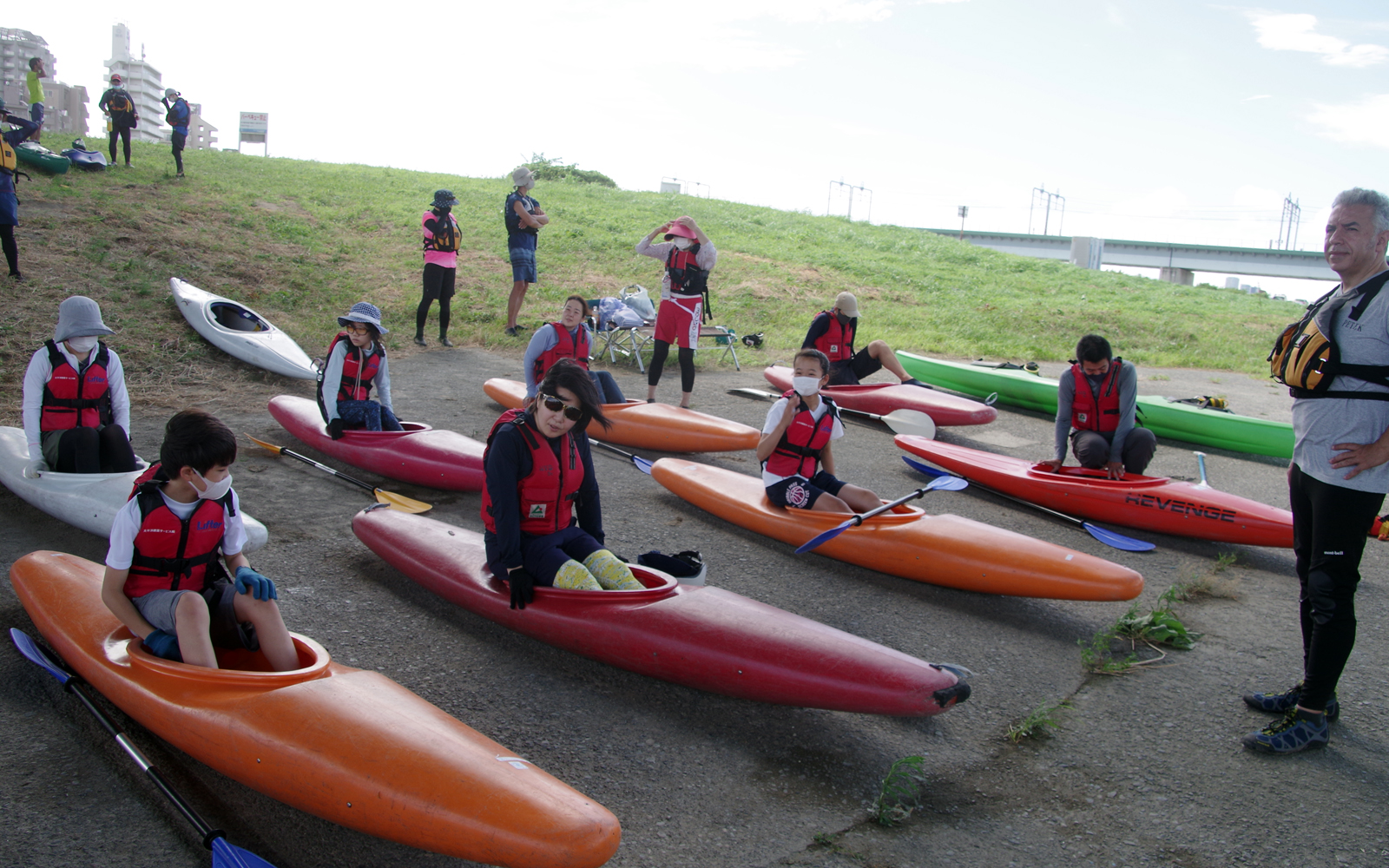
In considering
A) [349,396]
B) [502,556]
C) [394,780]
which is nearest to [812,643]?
[502,556]

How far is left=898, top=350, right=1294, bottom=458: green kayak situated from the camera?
22.8ft

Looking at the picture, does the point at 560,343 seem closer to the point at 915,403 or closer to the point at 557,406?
the point at 557,406

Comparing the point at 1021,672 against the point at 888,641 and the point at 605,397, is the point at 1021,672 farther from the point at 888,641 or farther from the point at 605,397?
the point at 605,397

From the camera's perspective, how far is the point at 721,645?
2.89m

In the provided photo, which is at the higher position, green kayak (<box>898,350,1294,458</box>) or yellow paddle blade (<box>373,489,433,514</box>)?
green kayak (<box>898,350,1294,458</box>)

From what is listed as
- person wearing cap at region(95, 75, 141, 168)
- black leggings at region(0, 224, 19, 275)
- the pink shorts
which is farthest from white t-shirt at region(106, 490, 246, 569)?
person wearing cap at region(95, 75, 141, 168)

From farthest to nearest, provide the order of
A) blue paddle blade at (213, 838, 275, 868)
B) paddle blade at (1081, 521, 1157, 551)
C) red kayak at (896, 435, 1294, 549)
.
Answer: red kayak at (896, 435, 1294, 549) → paddle blade at (1081, 521, 1157, 551) → blue paddle blade at (213, 838, 275, 868)

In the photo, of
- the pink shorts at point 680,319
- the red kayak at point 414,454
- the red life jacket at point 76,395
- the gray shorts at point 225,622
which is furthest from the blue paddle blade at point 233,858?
the pink shorts at point 680,319

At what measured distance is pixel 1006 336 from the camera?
12.7m

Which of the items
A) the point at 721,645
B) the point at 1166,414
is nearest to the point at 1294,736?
the point at 721,645

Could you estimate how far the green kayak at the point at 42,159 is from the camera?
1121 centimetres

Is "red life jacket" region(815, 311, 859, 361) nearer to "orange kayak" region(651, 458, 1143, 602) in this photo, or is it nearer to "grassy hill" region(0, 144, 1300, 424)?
"orange kayak" region(651, 458, 1143, 602)

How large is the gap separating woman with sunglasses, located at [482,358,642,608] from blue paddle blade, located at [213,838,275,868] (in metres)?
1.24

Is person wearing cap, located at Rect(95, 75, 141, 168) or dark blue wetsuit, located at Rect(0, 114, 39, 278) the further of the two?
person wearing cap, located at Rect(95, 75, 141, 168)
